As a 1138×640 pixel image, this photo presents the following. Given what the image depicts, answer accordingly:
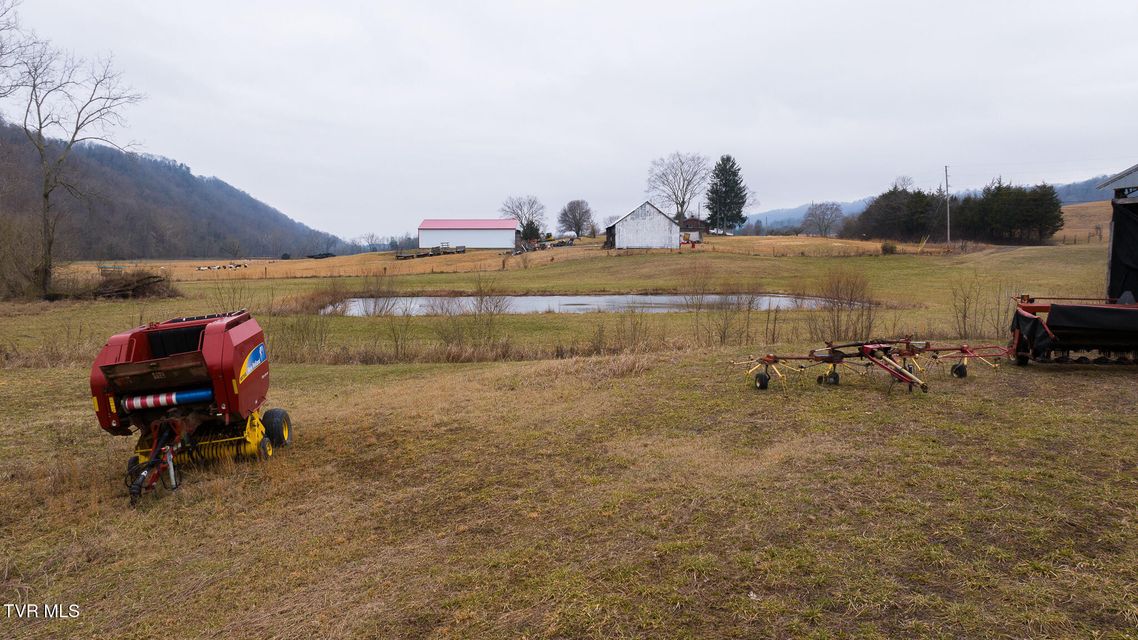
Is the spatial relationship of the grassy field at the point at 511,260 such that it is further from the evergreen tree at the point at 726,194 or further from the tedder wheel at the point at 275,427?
the tedder wheel at the point at 275,427

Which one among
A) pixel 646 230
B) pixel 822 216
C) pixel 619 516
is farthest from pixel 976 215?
pixel 619 516

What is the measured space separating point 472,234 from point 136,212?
71.1 m

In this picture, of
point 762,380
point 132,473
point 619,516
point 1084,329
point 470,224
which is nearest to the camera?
point 619,516

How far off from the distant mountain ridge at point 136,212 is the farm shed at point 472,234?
126 feet

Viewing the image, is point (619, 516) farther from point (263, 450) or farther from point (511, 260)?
point (511, 260)

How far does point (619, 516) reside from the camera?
496 cm

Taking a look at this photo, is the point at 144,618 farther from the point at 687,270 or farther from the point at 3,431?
the point at 687,270

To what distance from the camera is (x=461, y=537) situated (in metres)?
4.75

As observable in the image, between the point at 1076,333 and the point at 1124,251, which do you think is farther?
the point at 1124,251

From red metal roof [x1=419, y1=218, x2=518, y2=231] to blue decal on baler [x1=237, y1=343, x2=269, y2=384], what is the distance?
87.7 meters

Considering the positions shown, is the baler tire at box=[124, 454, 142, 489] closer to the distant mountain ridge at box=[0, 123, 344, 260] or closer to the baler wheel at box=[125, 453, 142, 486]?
the baler wheel at box=[125, 453, 142, 486]

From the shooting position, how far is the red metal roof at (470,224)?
94.2 m

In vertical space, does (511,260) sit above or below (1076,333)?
above

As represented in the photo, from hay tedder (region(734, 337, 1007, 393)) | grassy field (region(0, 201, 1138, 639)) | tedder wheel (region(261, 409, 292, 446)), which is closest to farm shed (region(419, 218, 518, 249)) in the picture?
grassy field (region(0, 201, 1138, 639))
